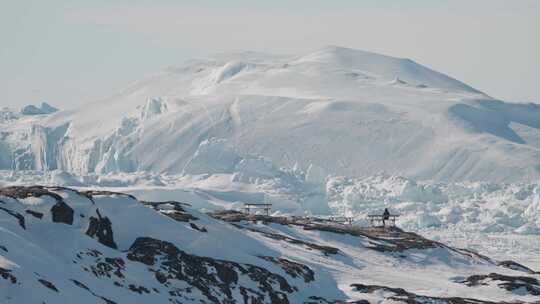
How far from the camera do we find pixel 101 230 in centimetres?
9156

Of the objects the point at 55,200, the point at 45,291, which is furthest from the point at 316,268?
the point at 45,291

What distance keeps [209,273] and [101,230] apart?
8.69 m

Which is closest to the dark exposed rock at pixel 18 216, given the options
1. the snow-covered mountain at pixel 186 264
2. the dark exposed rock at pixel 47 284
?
the snow-covered mountain at pixel 186 264

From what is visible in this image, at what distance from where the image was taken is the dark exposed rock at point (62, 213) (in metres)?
89.5

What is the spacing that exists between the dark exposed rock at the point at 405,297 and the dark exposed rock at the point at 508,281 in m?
9.06

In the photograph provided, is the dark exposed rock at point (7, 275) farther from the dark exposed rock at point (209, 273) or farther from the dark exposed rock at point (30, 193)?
the dark exposed rock at point (30, 193)

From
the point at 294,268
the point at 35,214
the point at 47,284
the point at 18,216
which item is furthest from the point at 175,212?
the point at 47,284

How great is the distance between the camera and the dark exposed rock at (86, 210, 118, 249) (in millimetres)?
90688

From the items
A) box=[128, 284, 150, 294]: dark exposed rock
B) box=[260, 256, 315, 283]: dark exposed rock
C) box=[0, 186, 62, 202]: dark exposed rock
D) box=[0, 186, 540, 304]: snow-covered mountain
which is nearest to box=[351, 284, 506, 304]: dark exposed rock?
box=[0, 186, 540, 304]: snow-covered mountain

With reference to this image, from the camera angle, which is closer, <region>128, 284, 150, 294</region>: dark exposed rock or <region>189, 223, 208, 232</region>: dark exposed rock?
<region>128, 284, 150, 294</region>: dark exposed rock

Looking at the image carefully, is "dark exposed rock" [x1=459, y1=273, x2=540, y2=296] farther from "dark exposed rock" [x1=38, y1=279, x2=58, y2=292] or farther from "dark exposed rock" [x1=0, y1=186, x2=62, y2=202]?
"dark exposed rock" [x1=38, y1=279, x2=58, y2=292]

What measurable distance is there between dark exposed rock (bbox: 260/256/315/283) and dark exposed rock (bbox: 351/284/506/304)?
381cm

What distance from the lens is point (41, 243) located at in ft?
278

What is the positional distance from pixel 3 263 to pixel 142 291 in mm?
13246
